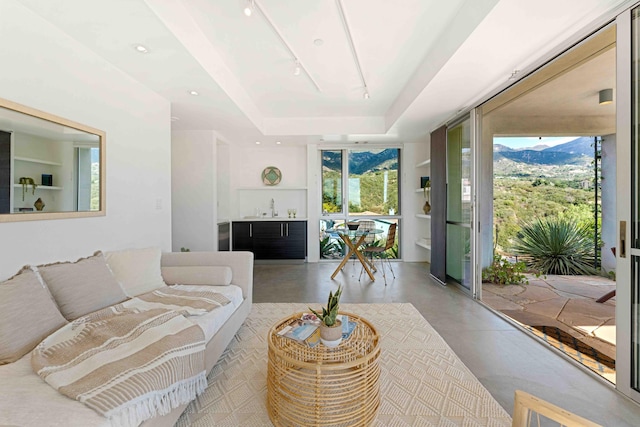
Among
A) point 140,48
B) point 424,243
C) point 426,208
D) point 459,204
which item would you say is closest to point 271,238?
point 424,243

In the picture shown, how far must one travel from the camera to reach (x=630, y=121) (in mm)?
1653

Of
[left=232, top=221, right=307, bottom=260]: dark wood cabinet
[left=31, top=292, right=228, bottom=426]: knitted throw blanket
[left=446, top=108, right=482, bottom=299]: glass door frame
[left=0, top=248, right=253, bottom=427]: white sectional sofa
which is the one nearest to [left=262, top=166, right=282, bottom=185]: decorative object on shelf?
[left=232, top=221, right=307, bottom=260]: dark wood cabinet

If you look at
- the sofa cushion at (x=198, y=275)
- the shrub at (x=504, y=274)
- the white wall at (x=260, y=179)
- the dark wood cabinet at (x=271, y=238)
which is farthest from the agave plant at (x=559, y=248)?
the sofa cushion at (x=198, y=275)

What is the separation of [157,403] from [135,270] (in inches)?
56.5

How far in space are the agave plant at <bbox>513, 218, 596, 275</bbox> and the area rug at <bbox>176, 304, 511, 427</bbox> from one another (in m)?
3.49

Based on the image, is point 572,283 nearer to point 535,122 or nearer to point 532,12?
point 535,122

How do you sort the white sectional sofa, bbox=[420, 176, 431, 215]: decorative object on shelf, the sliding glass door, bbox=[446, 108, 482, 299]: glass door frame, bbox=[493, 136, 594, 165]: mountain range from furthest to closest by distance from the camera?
1. bbox=[420, 176, 431, 215]: decorative object on shelf
2. bbox=[493, 136, 594, 165]: mountain range
3. the sliding glass door
4. bbox=[446, 108, 482, 299]: glass door frame
5. the white sectional sofa

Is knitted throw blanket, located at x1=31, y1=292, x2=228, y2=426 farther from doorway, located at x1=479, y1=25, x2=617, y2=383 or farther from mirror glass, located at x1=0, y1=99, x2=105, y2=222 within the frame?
doorway, located at x1=479, y1=25, x2=617, y2=383

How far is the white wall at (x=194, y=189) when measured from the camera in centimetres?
453

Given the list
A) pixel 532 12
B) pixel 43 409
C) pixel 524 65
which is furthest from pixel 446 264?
pixel 43 409

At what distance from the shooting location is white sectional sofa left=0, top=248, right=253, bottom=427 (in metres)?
1.02

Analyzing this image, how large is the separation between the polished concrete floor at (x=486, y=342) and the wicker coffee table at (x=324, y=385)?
0.92 meters

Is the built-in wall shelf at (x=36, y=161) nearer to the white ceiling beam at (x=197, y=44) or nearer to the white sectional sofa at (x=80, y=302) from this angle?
the white sectional sofa at (x=80, y=302)

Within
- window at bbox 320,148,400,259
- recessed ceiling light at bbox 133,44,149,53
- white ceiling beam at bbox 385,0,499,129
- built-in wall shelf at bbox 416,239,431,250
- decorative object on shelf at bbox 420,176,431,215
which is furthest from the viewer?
window at bbox 320,148,400,259
